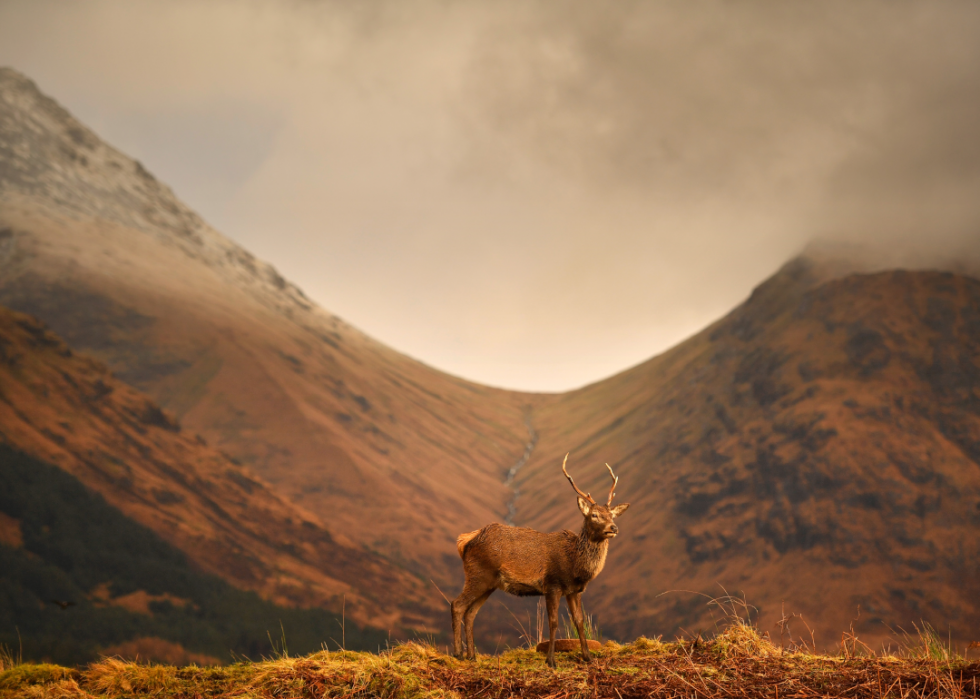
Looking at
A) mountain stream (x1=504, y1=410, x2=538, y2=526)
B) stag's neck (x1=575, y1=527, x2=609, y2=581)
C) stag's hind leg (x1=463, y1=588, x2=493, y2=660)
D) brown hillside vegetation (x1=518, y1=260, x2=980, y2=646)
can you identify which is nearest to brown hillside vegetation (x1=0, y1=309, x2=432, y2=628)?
mountain stream (x1=504, y1=410, x2=538, y2=526)

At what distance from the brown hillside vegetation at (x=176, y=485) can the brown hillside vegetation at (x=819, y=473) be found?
34902 mm

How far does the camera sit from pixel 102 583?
71000mm

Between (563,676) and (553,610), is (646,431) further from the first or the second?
(563,676)

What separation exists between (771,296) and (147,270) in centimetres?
13965

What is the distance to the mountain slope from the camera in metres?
117

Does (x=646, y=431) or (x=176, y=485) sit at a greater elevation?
(x=646, y=431)

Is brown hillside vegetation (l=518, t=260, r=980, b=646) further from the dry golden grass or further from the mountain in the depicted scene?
the dry golden grass

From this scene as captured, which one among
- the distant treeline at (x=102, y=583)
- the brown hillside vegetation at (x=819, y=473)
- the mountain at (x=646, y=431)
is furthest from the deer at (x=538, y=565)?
the mountain at (x=646, y=431)

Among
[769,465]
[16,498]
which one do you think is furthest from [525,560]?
[769,465]

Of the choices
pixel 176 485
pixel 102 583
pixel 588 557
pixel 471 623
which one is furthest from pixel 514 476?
pixel 588 557

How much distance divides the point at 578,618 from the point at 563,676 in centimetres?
159

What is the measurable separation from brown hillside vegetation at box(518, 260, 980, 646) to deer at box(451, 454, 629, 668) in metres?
62.4

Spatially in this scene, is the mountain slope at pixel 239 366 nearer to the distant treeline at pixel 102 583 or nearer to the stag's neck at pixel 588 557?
the distant treeline at pixel 102 583

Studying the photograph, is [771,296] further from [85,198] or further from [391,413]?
[85,198]
